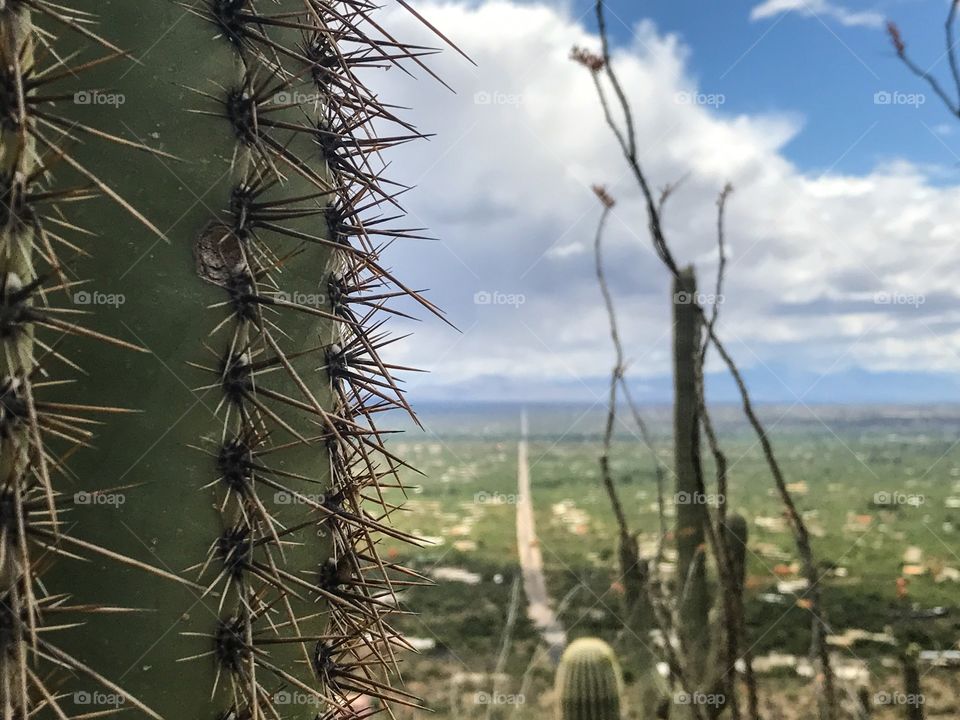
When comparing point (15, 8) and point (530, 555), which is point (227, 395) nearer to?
point (15, 8)

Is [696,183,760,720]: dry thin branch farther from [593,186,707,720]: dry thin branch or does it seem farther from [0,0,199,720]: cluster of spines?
[0,0,199,720]: cluster of spines

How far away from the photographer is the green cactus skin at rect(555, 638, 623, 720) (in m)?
1.40

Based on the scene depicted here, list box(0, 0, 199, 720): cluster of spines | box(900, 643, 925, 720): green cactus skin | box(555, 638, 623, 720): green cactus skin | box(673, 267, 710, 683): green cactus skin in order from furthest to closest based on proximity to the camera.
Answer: box(673, 267, 710, 683): green cactus skin < box(900, 643, 925, 720): green cactus skin < box(555, 638, 623, 720): green cactus skin < box(0, 0, 199, 720): cluster of spines

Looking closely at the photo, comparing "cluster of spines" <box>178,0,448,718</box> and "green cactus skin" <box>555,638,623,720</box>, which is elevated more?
"cluster of spines" <box>178,0,448,718</box>

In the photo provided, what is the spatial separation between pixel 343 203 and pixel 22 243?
0.22 m

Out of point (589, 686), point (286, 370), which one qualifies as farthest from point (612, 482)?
point (286, 370)

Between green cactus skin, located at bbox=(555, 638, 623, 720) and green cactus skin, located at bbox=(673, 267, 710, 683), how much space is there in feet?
0.89

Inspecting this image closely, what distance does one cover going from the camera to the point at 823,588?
79.3 inches

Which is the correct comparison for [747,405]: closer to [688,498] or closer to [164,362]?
[688,498]

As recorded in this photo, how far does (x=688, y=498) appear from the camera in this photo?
1682mm

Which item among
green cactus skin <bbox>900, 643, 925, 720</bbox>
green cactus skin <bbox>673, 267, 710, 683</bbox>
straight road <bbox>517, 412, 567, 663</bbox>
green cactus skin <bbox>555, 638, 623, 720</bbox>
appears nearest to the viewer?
green cactus skin <bbox>555, 638, 623, 720</bbox>

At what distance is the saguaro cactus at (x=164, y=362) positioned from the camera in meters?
0.40

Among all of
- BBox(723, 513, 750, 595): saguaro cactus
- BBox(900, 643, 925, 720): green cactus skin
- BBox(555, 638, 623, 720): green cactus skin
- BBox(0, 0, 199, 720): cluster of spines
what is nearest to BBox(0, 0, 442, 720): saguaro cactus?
BBox(0, 0, 199, 720): cluster of spines

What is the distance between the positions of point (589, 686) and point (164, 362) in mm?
1162
